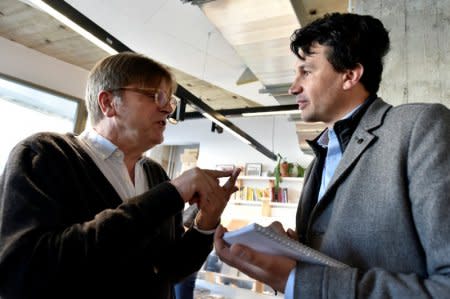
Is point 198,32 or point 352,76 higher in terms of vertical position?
point 198,32

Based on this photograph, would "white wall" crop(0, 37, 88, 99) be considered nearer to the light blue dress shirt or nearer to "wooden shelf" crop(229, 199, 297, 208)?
"wooden shelf" crop(229, 199, 297, 208)

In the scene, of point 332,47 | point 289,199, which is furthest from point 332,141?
point 289,199

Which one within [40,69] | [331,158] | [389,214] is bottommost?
[389,214]

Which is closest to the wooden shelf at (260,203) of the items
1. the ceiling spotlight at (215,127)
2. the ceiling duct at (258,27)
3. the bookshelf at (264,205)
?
the bookshelf at (264,205)

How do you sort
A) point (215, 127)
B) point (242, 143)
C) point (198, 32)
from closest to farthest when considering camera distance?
1. point (198, 32)
2. point (215, 127)
3. point (242, 143)

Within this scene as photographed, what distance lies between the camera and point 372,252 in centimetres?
78

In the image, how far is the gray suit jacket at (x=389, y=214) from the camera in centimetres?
66

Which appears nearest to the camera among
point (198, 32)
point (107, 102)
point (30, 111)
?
point (107, 102)

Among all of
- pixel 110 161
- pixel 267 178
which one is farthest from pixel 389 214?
pixel 267 178

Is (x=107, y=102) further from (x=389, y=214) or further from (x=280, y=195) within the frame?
(x=280, y=195)

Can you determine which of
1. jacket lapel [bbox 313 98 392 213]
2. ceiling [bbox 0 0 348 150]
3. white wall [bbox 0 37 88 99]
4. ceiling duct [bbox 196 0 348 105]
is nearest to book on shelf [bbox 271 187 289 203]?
ceiling [bbox 0 0 348 150]

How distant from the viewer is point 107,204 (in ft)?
3.41

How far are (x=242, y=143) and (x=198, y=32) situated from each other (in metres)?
4.31

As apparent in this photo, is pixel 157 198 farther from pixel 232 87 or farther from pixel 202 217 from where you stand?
pixel 232 87
